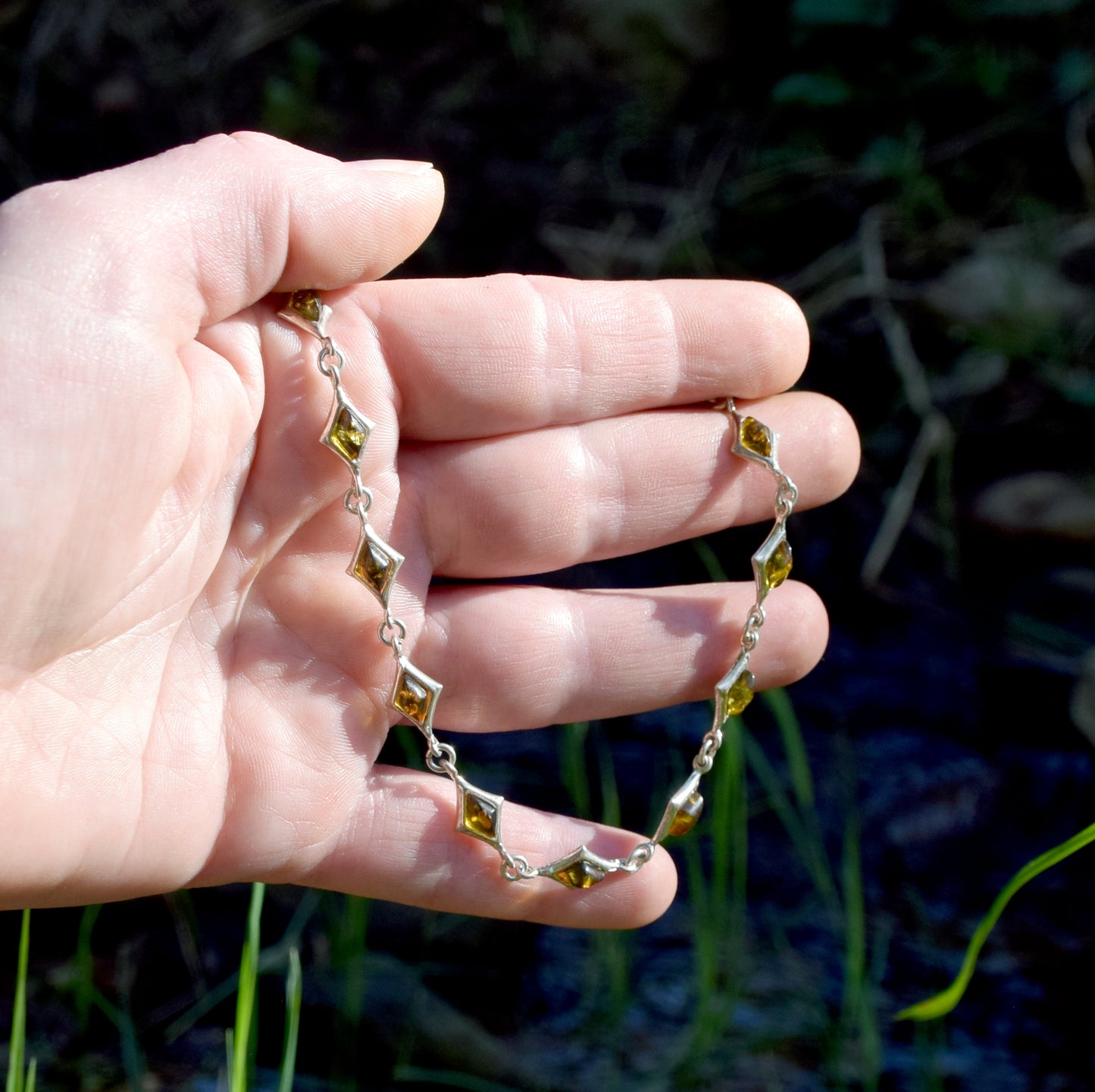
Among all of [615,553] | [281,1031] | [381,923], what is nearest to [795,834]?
[615,553]

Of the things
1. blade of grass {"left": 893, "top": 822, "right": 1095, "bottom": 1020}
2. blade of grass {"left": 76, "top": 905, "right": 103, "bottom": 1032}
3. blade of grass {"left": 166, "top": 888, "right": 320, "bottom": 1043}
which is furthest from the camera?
blade of grass {"left": 166, "top": 888, "right": 320, "bottom": 1043}

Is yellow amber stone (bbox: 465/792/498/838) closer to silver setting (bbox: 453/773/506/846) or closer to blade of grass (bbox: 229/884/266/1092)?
silver setting (bbox: 453/773/506/846)

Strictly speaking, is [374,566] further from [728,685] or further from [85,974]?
[85,974]

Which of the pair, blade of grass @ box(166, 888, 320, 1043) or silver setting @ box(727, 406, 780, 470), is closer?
silver setting @ box(727, 406, 780, 470)

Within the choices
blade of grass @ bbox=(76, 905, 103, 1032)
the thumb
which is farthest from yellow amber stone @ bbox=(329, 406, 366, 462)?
blade of grass @ bbox=(76, 905, 103, 1032)

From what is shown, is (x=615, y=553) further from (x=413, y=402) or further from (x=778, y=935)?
(x=778, y=935)

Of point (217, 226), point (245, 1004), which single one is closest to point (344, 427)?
point (217, 226)

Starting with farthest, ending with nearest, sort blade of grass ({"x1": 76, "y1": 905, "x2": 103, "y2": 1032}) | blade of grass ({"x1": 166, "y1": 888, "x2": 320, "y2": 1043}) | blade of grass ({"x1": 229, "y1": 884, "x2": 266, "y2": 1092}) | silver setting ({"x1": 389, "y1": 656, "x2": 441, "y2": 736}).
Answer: blade of grass ({"x1": 166, "y1": 888, "x2": 320, "y2": 1043}), blade of grass ({"x1": 76, "y1": 905, "x2": 103, "y2": 1032}), silver setting ({"x1": 389, "y1": 656, "x2": 441, "y2": 736}), blade of grass ({"x1": 229, "y1": 884, "x2": 266, "y2": 1092})
